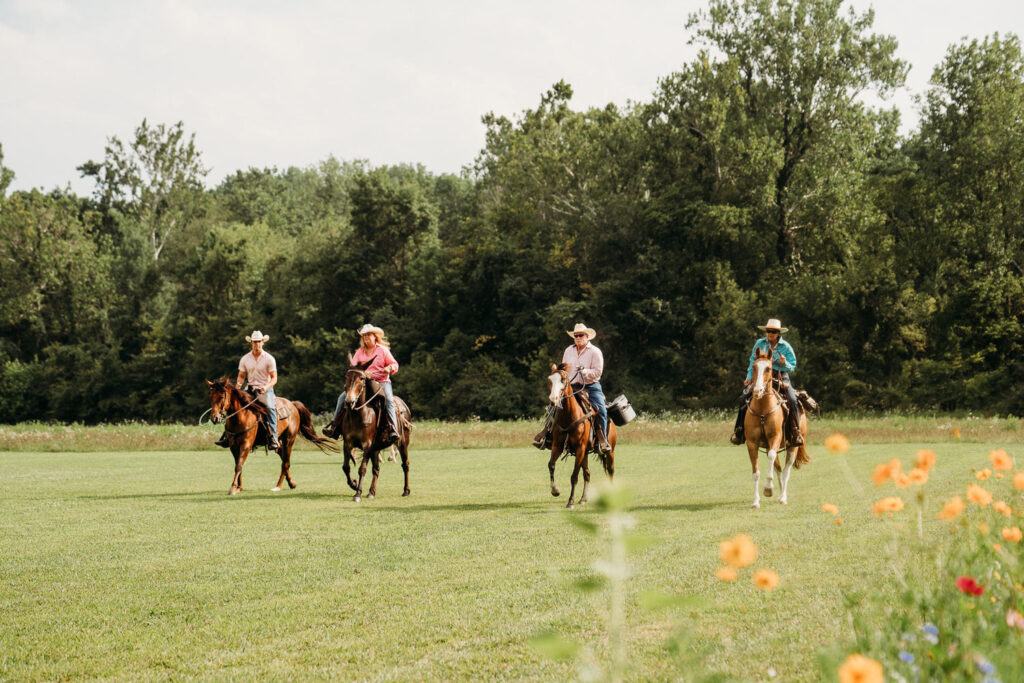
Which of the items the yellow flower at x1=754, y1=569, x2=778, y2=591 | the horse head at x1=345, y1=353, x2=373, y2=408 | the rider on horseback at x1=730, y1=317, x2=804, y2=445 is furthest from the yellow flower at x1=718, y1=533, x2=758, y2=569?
the horse head at x1=345, y1=353, x2=373, y2=408

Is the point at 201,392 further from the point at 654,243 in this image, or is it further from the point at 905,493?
the point at 905,493

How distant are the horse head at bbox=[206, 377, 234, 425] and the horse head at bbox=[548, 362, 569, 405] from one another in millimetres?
5810

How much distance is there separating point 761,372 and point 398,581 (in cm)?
712

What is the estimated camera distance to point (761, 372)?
1356cm

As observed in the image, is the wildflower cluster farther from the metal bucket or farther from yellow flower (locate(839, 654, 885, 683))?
the metal bucket

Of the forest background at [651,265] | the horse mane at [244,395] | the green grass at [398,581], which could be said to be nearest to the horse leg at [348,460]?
the green grass at [398,581]

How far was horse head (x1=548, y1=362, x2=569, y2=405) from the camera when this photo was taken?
1350 cm

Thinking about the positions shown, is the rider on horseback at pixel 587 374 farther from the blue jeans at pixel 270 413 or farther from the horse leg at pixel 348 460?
the blue jeans at pixel 270 413

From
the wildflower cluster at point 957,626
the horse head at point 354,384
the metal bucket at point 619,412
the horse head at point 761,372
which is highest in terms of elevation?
the horse head at point 761,372

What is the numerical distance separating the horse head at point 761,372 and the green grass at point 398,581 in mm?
1692

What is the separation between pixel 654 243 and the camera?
5447 cm

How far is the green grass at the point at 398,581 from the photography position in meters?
5.89

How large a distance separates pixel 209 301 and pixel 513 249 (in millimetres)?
26444

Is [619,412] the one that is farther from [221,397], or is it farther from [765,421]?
[221,397]
